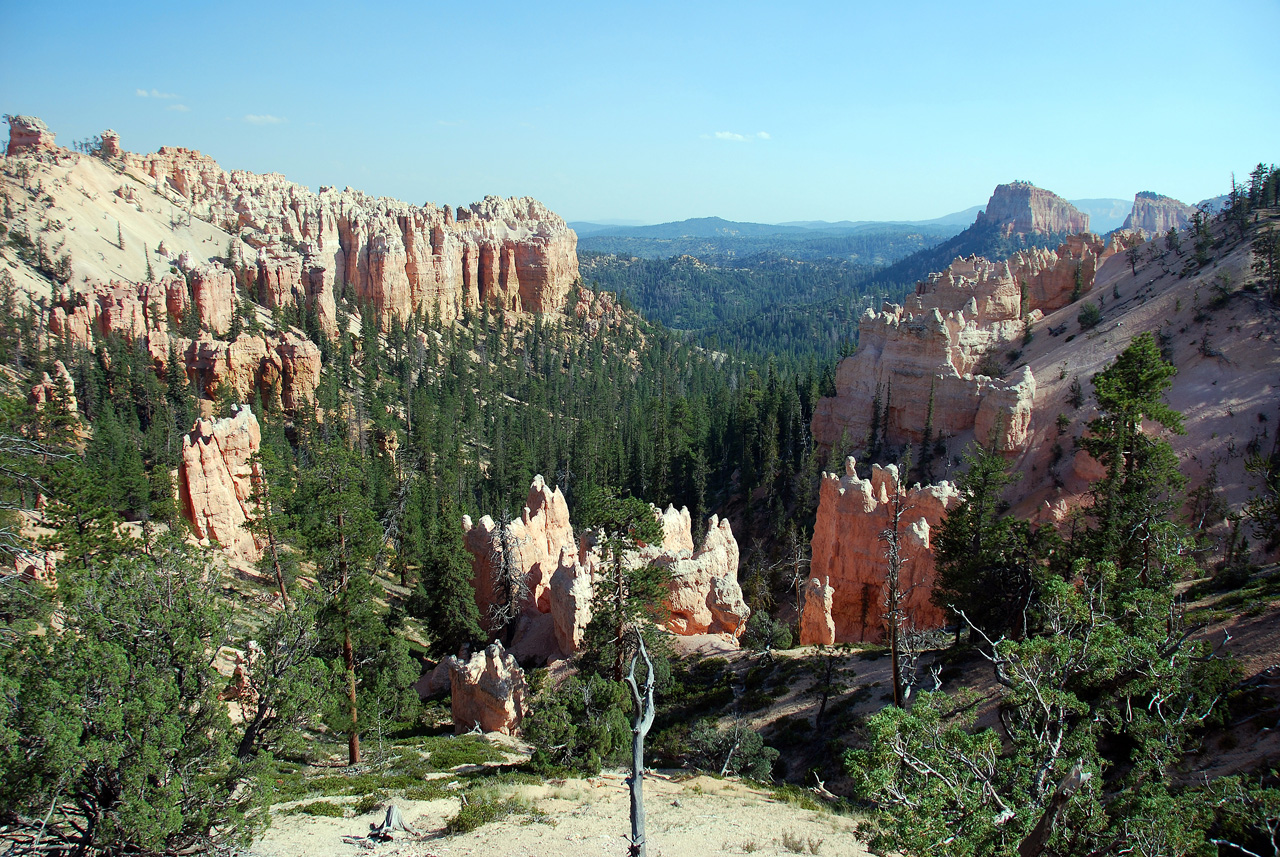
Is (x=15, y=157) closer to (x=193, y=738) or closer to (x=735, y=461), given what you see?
(x=735, y=461)

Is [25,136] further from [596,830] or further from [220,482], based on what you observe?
[596,830]

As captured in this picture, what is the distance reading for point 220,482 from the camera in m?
40.9

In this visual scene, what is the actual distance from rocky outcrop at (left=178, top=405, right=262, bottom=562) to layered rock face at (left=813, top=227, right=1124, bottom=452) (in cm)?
3929

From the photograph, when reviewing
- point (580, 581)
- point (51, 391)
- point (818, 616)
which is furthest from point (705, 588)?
point (51, 391)

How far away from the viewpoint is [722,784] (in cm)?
1828

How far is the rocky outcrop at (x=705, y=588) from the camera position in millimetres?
30250

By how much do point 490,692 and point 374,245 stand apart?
100318 mm

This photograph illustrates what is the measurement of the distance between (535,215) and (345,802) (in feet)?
481

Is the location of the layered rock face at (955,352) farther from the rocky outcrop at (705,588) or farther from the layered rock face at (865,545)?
the rocky outcrop at (705,588)

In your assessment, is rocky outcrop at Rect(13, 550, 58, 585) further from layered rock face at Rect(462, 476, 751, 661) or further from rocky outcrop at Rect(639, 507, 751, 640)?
rocky outcrop at Rect(639, 507, 751, 640)

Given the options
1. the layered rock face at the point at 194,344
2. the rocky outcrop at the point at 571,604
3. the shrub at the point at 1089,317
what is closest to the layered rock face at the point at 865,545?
the rocky outcrop at the point at 571,604

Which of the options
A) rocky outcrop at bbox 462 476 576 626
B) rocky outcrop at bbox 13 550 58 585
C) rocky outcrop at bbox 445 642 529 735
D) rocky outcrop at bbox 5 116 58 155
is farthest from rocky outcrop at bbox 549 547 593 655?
rocky outcrop at bbox 5 116 58 155

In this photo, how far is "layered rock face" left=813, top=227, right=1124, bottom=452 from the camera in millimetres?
44281

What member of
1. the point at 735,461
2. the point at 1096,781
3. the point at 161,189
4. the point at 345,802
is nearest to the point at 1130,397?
the point at 1096,781
